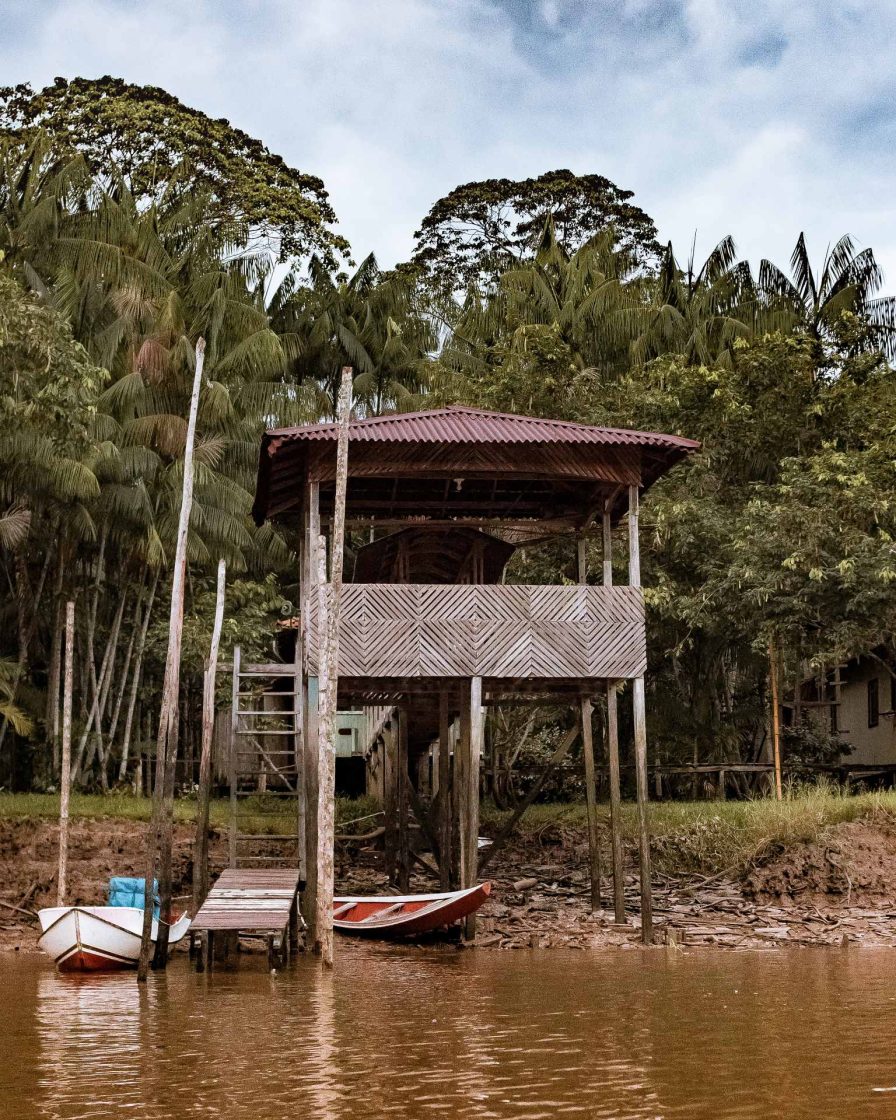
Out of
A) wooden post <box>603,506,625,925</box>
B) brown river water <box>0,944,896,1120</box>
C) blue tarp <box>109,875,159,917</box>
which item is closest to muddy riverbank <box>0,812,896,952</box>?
wooden post <box>603,506,625,925</box>

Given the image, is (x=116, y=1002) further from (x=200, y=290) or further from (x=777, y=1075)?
(x=200, y=290)

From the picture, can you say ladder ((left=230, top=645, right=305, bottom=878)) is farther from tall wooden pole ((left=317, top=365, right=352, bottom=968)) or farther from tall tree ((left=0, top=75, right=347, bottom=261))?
tall tree ((left=0, top=75, right=347, bottom=261))

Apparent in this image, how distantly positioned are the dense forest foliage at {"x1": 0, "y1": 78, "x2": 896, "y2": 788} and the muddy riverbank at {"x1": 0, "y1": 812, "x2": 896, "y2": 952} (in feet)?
9.11

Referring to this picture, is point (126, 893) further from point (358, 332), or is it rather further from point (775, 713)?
point (358, 332)

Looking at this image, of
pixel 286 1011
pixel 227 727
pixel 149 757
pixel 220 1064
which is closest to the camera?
pixel 220 1064

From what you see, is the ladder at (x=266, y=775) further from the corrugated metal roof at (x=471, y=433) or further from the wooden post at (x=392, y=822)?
the corrugated metal roof at (x=471, y=433)

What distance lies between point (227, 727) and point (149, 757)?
3792mm

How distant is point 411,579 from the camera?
23.0m

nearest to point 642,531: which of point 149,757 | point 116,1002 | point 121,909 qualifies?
point 149,757

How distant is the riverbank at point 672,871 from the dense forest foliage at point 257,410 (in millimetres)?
2651

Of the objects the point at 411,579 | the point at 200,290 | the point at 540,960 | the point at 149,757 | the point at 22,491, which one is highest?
the point at 200,290

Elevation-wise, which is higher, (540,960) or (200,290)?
(200,290)

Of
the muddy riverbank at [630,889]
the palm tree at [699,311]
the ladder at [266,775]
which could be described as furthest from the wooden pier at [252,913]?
the palm tree at [699,311]

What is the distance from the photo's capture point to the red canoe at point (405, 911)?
58.2 ft
